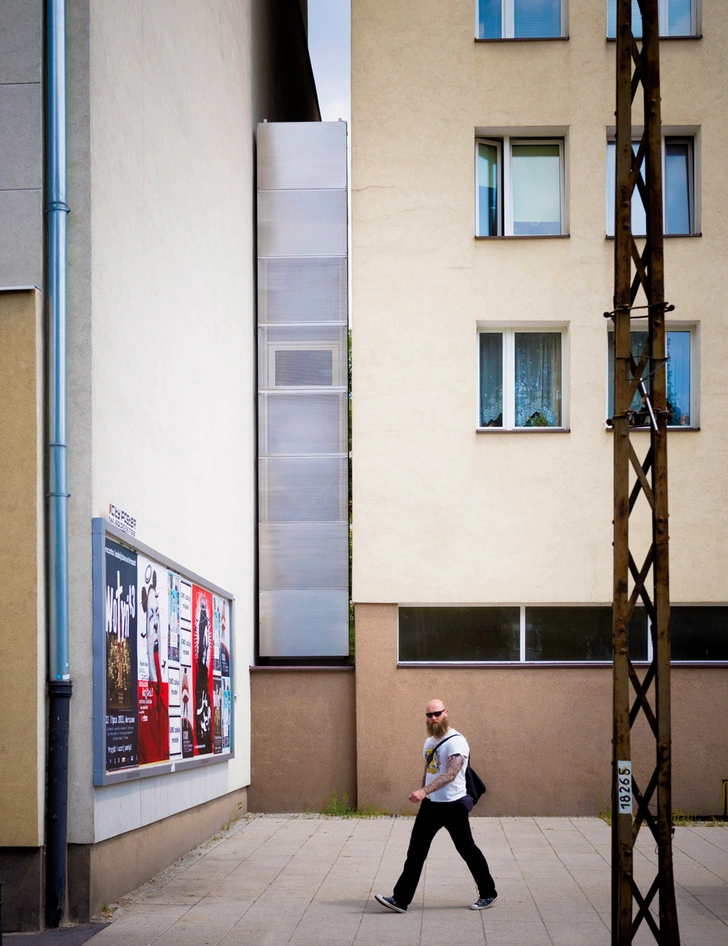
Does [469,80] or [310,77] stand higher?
[310,77]

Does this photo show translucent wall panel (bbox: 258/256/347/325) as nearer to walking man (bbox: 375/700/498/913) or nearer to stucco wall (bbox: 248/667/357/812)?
stucco wall (bbox: 248/667/357/812)

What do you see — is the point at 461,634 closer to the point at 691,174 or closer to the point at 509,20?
the point at 691,174

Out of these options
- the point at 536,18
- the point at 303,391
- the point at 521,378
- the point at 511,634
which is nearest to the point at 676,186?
the point at 536,18

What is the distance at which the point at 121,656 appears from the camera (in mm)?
10398

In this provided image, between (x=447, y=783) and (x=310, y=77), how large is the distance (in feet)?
70.3

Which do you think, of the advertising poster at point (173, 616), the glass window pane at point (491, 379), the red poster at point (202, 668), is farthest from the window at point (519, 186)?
the advertising poster at point (173, 616)

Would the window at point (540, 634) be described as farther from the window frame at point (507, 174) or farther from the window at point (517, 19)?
the window at point (517, 19)

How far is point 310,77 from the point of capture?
91.6 feet

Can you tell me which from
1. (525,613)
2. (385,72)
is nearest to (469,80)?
(385,72)

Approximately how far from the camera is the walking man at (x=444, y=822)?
1009cm

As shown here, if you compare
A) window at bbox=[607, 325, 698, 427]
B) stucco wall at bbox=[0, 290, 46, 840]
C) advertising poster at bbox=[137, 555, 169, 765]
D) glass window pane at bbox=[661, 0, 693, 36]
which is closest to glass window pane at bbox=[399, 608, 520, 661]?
window at bbox=[607, 325, 698, 427]

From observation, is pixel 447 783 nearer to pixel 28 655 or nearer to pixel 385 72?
pixel 28 655

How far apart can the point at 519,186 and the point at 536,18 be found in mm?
2518

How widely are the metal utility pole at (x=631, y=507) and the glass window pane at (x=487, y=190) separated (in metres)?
9.26
